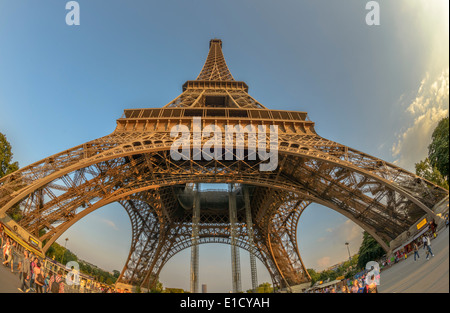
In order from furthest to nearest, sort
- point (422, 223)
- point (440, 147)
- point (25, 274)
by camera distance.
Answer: point (422, 223), point (440, 147), point (25, 274)

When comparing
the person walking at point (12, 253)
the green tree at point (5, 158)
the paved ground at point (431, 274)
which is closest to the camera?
the paved ground at point (431, 274)

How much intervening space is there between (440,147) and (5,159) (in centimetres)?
2560

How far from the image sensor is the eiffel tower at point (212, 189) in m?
14.7

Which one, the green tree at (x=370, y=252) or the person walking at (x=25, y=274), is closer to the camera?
the person walking at (x=25, y=274)

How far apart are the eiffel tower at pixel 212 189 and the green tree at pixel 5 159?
7.35 m

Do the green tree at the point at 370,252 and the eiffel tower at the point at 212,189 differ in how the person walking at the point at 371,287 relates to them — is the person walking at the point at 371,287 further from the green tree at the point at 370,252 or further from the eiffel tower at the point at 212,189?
the green tree at the point at 370,252

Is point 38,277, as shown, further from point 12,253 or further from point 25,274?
point 12,253

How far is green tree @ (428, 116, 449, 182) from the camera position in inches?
428

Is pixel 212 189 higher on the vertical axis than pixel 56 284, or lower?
higher

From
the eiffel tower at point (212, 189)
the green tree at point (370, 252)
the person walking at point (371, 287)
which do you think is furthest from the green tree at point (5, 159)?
the green tree at point (370, 252)

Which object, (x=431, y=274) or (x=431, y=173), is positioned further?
(x=431, y=173)

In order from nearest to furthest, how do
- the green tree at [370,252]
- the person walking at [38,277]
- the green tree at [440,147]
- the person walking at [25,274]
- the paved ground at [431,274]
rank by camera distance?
1. the paved ground at [431,274]
2. the person walking at [25,274]
3. the person walking at [38,277]
4. the green tree at [440,147]
5. the green tree at [370,252]

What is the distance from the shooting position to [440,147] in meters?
12.3

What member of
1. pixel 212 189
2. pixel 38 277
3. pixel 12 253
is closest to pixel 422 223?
pixel 38 277
